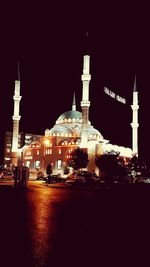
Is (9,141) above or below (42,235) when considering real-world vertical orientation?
above

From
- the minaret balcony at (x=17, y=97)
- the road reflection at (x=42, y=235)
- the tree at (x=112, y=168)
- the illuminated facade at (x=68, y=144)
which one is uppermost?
the minaret balcony at (x=17, y=97)

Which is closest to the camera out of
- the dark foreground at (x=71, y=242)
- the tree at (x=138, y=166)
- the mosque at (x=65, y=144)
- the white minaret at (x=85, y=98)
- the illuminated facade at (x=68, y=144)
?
the dark foreground at (x=71, y=242)

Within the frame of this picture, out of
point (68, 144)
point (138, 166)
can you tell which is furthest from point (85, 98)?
point (138, 166)

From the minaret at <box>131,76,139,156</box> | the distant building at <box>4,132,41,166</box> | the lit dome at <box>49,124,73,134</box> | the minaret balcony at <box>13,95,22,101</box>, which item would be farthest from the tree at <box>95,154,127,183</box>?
the distant building at <box>4,132,41,166</box>

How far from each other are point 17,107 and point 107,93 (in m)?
17.5

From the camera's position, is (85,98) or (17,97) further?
(17,97)

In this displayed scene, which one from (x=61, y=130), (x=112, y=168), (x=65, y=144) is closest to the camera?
(x=112, y=168)

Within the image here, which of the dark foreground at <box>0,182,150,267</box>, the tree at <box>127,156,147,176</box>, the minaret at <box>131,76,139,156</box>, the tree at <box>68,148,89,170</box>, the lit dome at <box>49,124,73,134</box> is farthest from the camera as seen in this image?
the minaret at <box>131,76,139,156</box>

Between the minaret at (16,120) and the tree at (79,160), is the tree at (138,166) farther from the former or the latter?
the minaret at (16,120)

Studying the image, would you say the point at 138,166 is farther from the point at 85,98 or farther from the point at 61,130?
the point at 61,130

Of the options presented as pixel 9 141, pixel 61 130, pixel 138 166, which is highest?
pixel 61 130

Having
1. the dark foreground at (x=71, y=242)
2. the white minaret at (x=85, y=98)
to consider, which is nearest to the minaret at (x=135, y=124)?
the white minaret at (x=85, y=98)

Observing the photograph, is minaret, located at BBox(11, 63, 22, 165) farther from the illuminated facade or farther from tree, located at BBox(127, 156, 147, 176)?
tree, located at BBox(127, 156, 147, 176)

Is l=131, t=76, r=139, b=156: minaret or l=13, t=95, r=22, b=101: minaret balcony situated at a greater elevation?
l=13, t=95, r=22, b=101: minaret balcony
